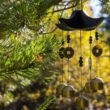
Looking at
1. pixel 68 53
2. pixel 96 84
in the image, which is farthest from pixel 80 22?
pixel 96 84

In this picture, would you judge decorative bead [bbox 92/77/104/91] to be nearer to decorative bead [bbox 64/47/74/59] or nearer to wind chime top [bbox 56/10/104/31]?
decorative bead [bbox 64/47/74/59]

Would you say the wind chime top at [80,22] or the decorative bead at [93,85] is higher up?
the wind chime top at [80,22]

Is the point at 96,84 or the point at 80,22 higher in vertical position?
the point at 80,22

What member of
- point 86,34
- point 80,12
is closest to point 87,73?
point 86,34

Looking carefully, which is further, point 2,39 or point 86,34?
point 86,34

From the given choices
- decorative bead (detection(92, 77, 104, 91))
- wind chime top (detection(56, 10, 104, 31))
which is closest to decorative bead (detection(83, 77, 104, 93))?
decorative bead (detection(92, 77, 104, 91))

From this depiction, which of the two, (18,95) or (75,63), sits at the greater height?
(75,63)

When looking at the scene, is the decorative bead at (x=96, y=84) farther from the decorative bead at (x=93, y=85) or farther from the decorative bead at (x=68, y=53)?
the decorative bead at (x=68, y=53)

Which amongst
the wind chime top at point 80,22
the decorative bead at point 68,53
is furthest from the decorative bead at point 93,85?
the wind chime top at point 80,22

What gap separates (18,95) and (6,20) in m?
6.86

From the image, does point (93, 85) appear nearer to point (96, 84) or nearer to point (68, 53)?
Result: point (96, 84)

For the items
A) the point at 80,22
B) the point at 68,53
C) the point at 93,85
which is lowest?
the point at 93,85

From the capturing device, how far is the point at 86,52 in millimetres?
8938

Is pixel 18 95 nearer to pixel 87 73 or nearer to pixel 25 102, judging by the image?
pixel 25 102
